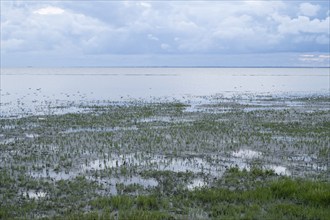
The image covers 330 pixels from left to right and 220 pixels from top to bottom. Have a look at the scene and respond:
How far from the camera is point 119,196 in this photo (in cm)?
1236

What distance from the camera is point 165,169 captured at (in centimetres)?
1650

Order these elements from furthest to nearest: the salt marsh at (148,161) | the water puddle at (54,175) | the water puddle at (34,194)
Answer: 1. the water puddle at (54,175)
2. the water puddle at (34,194)
3. the salt marsh at (148,161)

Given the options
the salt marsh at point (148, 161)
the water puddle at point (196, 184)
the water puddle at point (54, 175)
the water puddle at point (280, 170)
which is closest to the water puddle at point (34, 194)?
the salt marsh at point (148, 161)

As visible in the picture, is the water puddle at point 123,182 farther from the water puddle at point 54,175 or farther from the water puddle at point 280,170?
the water puddle at point 280,170

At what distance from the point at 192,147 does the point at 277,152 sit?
4.52 meters

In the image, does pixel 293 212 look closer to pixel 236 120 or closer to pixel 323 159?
pixel 323 159

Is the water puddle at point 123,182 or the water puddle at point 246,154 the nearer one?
the water puddle at point 123,182

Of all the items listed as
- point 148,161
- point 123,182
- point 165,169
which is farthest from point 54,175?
point 165,169

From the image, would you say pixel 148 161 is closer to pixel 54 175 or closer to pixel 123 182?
pixel 123 182

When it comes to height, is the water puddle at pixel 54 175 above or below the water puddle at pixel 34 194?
above

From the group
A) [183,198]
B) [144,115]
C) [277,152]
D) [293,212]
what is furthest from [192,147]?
[144,115]

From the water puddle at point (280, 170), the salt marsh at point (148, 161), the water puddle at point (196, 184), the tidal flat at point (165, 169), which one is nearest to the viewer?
the tidal flat at point (165, 169)

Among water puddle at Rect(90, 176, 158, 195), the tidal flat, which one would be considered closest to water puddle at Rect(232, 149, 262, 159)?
the tidal flat

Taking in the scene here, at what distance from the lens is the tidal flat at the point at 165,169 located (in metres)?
11.4
